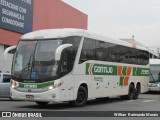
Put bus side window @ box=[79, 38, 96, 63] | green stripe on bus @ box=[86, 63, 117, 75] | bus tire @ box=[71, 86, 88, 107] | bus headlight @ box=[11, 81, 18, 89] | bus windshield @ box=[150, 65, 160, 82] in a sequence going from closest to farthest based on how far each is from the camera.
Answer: bus headlight @ box=[11, 81, 18, 89] → bus tire @ box=[71, 86, 88, 107] → bus side window @ box=[79, 38, 96, 63] → green stripe on bus @ box=[86, 63, 117, 75] → bus windshield @ box=[150, 65, 160, 82]

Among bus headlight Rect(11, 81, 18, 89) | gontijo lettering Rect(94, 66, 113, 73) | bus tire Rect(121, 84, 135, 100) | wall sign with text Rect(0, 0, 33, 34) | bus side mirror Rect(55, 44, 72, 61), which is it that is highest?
wall sign with text Rect(0, 0, 33, 34)

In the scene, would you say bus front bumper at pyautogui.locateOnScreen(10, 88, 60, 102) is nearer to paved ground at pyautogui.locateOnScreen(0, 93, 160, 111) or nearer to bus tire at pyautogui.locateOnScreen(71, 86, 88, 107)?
paved ground at pyautogui.locateOnScreen(0, 93, 160, 111)

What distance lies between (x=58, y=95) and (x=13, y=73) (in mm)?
2259

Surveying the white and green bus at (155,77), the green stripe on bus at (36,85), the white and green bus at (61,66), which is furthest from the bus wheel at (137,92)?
the green stripe on bus at (36,85)

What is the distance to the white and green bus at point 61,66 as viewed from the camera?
54.6 ft

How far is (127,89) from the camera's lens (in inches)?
939

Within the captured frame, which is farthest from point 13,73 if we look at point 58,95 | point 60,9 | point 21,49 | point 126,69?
point 60,9

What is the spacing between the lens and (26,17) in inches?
1437

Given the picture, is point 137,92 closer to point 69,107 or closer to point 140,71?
point 140,71

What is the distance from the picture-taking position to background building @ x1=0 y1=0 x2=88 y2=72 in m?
33.6

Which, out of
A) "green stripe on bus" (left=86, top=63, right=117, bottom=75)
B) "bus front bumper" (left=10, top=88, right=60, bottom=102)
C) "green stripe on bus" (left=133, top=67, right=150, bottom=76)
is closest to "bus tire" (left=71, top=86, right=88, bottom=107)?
"green stripe on bus" (left=86, top=63, right=117, bottom=75)


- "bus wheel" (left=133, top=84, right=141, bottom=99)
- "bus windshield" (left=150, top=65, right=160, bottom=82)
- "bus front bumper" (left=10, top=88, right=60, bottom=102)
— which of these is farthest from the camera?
"bus windshield" (left=150, top=65, right=160, bottom=82)

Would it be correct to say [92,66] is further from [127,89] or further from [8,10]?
[8,10]

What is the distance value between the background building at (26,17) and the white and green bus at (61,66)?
460 inches
